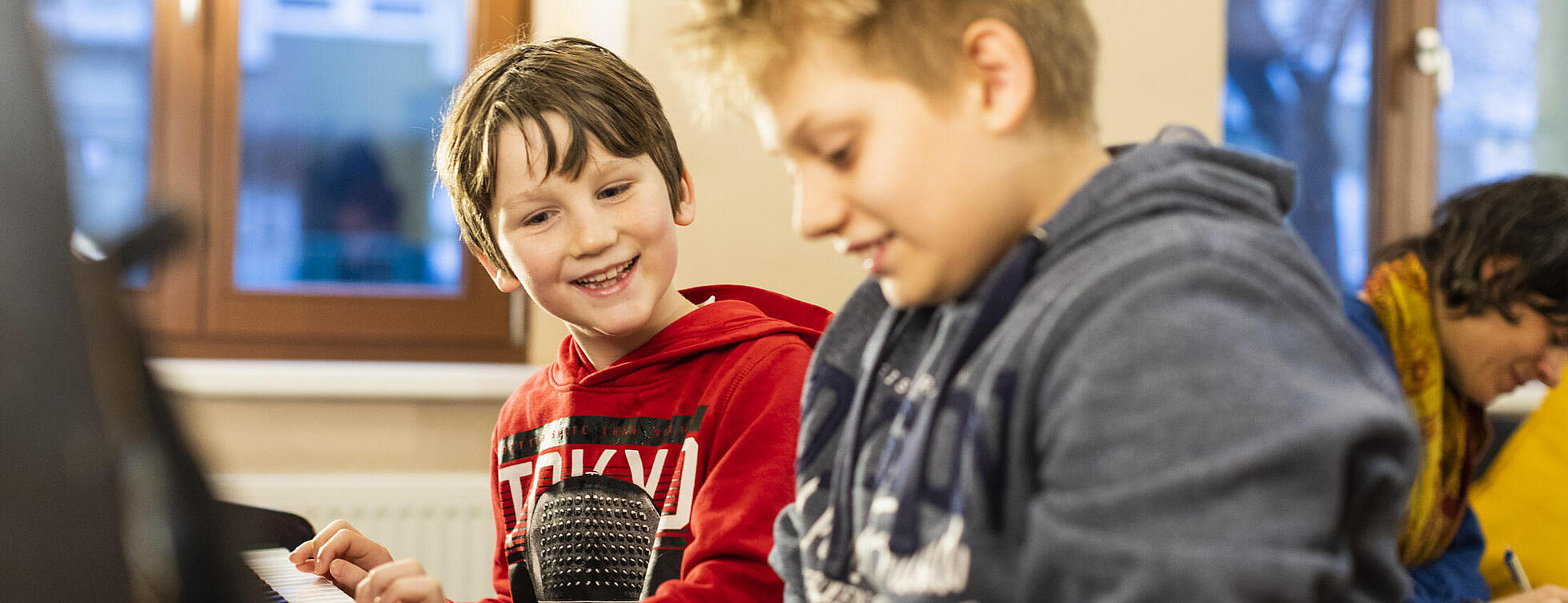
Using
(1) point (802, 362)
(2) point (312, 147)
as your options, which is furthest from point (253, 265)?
(1) point (802, 362)

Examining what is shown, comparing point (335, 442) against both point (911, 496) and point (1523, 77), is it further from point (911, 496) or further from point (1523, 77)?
point (1523, 77)

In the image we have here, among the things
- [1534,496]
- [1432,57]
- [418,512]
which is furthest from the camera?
[1432,57]

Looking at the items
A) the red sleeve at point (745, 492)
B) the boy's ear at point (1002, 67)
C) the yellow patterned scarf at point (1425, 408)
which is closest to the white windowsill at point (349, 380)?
the red sleeve at point (745, 492)

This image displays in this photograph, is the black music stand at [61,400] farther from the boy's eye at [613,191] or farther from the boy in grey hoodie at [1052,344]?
the boy's eye at [613,191]

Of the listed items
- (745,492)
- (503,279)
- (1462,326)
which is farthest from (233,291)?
(1462,326)

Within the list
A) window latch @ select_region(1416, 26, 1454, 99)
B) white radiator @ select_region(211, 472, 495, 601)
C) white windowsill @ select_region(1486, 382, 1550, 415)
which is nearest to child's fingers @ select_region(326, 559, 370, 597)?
white radiator @ select_region(211, 472, 495, 601)

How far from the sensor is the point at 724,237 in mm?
2004

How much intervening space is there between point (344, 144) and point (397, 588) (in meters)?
1.67

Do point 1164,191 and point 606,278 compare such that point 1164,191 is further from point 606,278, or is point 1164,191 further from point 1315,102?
point 1315,102

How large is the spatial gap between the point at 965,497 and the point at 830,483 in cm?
19

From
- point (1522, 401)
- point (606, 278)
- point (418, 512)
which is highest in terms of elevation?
point (606, 278)

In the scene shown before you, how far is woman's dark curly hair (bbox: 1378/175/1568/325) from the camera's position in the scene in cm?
136

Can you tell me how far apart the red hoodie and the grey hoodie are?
0.32 meters

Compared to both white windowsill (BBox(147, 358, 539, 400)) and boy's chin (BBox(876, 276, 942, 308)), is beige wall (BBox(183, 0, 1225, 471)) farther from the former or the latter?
boy's chin (BBox(876, 276, 942, 308))
